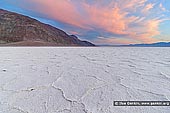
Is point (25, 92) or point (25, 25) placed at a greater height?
point (25, 25)

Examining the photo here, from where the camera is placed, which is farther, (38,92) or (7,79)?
(7,79)

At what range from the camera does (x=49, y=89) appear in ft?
6.79

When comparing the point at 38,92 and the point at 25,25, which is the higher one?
the point at 25,25

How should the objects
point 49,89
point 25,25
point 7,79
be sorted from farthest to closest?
A: point 25,25
point 7,79
point 49,89

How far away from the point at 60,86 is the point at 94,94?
0.51m

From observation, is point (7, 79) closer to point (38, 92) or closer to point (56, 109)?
point (38, 92)

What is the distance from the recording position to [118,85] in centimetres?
223

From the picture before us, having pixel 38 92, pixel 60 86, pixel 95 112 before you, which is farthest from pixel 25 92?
pixel 95 112

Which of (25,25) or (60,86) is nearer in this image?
(60,86)

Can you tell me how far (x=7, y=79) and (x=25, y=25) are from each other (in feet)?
205

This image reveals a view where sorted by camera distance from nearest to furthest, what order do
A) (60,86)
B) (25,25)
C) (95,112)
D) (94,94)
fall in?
(95,112)
(94,94)
(60,86)
(25,25)

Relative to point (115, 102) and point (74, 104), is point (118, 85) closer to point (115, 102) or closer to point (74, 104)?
point (115, 102)

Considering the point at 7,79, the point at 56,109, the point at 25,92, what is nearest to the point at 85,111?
the point at 56,109

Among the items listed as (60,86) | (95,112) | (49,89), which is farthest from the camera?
(60,86)
